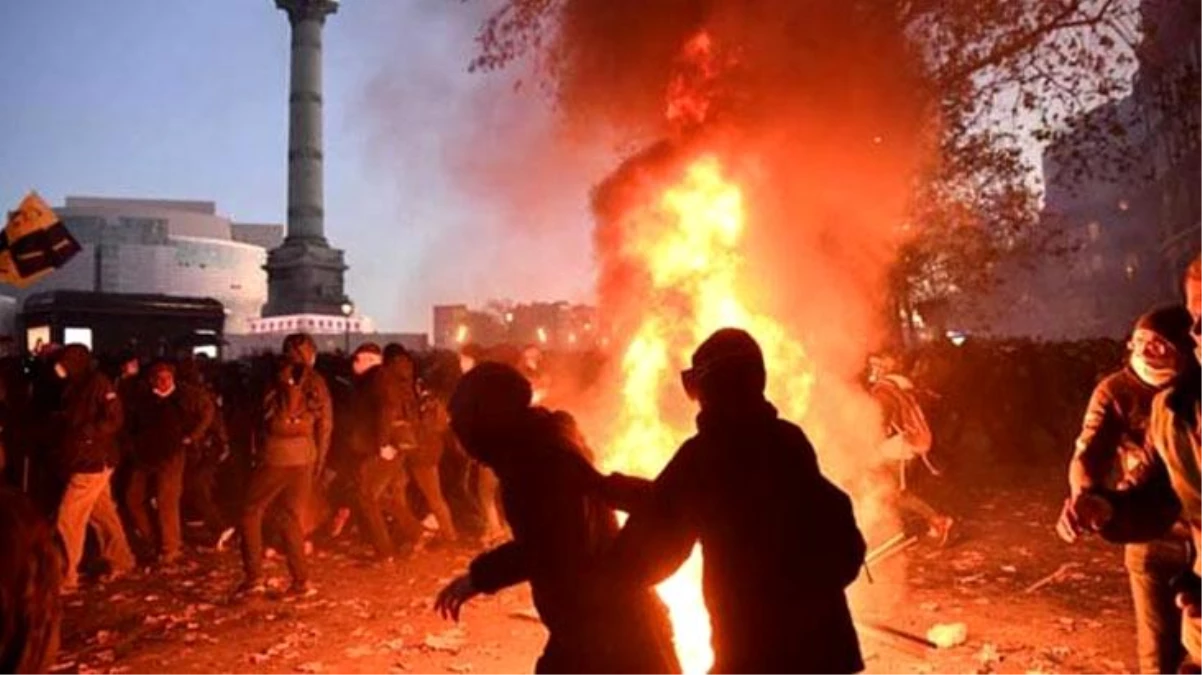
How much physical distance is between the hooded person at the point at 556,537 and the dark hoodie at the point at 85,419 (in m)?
5.91

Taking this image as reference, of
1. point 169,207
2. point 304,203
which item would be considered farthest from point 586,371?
point 169,207

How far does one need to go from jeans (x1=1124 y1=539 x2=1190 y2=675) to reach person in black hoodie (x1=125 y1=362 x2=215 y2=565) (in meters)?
8.08

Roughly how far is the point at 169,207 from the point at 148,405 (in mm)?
83487

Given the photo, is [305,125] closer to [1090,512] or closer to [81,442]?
[81,442]

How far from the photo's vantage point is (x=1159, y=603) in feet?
13.7

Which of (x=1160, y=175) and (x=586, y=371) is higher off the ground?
(x=1160, y=175)

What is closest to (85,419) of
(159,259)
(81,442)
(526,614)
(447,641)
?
(81,442)

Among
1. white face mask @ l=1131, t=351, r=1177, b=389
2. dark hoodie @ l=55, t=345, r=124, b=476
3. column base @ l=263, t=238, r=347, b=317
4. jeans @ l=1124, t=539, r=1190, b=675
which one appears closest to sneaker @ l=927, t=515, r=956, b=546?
jeans @ l=1124, t=539, r=1190, b=675

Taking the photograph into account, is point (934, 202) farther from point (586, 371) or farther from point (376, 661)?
point (376, 661)

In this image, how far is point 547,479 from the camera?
2.96 m

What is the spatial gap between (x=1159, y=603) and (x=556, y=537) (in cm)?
296

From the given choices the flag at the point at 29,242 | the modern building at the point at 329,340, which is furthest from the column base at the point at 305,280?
the flag at the point at 29,242

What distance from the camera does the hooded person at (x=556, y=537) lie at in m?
2.92

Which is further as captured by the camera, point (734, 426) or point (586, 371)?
point (586, 371)
